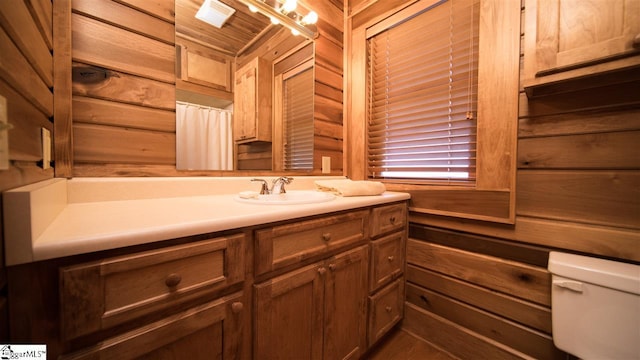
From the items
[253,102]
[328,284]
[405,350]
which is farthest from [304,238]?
[405,350]

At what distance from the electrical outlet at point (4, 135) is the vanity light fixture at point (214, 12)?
886 mm

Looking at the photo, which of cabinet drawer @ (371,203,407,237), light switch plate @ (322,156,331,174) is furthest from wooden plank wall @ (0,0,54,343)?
light switch plate @ (322,156,331,174)

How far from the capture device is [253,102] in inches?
48.4

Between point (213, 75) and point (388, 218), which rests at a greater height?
point (213, 75)

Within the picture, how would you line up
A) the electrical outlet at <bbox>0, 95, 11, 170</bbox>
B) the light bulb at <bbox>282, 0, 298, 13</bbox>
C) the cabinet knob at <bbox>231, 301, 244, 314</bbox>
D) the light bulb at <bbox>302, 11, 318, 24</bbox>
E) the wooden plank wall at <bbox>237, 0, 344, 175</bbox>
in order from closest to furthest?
the electrical outlet at <bbox>0, 95, 11, 170</bbox>
the cabinet knob at <bbox>231, 301, 244, 314</bbox>
the light bulb at <bbox>282, 0, 298, 13</bbox>
the light bulb at <bbox>302, 11, 318, 24</bbox>
the wooden plank wall at <bbox>237, 0, 344, 175</bbox>

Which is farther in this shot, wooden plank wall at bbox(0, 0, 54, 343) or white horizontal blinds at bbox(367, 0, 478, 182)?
white horizontal blinds at bbox(367, 0, 478, 182)

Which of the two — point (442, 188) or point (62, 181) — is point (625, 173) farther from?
point (62, 181)

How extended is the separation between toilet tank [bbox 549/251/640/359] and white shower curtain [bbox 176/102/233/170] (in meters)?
1.48

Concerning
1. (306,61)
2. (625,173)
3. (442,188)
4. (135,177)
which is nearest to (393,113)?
(442,188)

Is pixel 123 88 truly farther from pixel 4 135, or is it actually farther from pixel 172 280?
pixel 172 280

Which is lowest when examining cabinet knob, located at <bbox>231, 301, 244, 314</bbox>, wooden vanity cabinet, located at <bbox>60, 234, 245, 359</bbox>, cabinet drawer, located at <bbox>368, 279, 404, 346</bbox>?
cabinet drawer, located at <bbox>368, 279, 404, 346</bbox>

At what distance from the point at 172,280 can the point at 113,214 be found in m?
0.31

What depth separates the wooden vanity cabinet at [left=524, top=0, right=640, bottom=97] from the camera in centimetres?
70

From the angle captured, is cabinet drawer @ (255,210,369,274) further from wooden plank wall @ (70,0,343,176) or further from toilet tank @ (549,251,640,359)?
toilet tank @ (549,251,640,359)
